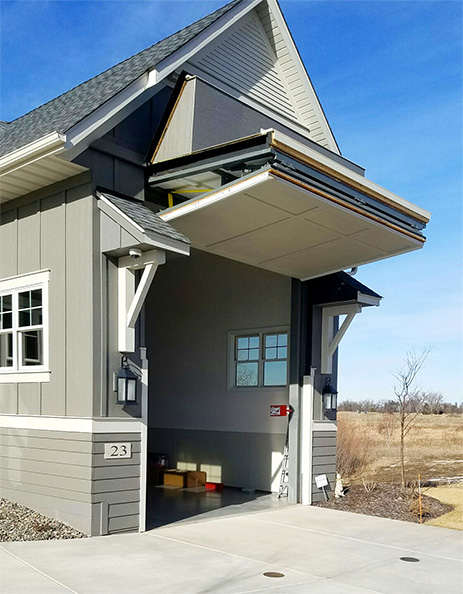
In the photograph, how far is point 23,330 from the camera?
342 inches

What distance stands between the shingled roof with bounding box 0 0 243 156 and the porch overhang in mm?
1184

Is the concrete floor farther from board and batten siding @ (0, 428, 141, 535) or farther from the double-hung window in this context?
the double-hung window

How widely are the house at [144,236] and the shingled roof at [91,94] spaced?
6 cm

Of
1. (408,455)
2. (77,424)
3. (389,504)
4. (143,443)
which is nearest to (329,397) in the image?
(389,504)

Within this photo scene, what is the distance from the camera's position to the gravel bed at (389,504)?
9.80 m

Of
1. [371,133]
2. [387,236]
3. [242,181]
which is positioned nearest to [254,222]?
[242,181]

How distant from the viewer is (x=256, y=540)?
7.77 meters

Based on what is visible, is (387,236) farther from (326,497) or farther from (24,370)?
(24,370)

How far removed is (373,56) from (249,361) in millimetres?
5893

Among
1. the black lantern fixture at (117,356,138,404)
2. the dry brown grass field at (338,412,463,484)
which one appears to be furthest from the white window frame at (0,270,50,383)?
the dry brown grass field at (338,412,463,484)

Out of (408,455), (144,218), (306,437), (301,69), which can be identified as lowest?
(408,455)

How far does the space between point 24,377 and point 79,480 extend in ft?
5.73

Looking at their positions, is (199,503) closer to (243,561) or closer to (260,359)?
(260,359)

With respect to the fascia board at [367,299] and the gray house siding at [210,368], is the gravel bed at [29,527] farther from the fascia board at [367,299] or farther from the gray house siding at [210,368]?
the fascia board at [367,299]
